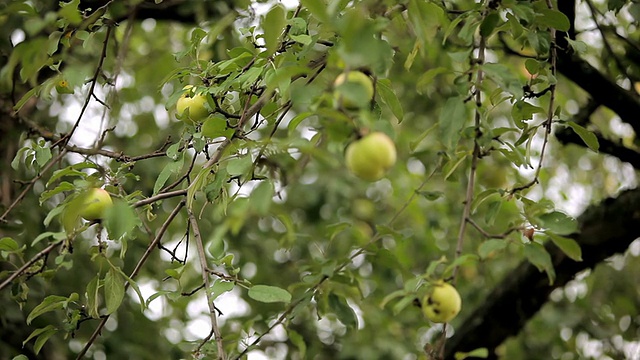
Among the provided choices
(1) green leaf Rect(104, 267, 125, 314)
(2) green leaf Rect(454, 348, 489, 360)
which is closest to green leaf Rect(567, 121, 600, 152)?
(2) green leaf Rect(454, 348, 489, 360)

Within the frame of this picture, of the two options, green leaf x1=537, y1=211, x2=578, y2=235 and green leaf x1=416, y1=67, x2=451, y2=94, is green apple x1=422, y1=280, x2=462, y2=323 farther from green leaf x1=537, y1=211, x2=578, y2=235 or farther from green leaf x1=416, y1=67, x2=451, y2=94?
green leaf x1=416, y1=67, x2=451, y2=94

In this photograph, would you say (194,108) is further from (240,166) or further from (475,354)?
(475,354)

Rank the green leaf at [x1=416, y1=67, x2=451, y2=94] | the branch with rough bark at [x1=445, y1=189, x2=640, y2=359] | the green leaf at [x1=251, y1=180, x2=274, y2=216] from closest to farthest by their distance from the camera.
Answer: the green leaf at [x1=251, y1=180, x2=274, y2=216] → the green leaf at [x1=416, y1=67, x2=451, y2=94] → the branch with rough bark at [x1=445, y1=189, x2=640, y2=359]

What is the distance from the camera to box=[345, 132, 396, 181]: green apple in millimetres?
729

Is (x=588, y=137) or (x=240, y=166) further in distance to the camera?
(x=588, y=137)

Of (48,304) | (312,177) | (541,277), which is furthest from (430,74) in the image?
(312,177)

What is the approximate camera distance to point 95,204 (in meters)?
0.98

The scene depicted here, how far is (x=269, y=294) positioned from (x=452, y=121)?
39 cm

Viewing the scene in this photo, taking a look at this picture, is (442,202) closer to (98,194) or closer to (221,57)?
(221,57)

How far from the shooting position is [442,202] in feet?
10.2

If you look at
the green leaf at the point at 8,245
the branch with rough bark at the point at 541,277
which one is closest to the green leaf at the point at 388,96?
the green leaf at the point at 8,245

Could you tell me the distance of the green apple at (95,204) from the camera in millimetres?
968

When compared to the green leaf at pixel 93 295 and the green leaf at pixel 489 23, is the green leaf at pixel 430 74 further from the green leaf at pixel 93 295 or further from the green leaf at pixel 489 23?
the green leaf at pixel 93 295

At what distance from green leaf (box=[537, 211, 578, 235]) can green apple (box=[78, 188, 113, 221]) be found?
629 millimetres
